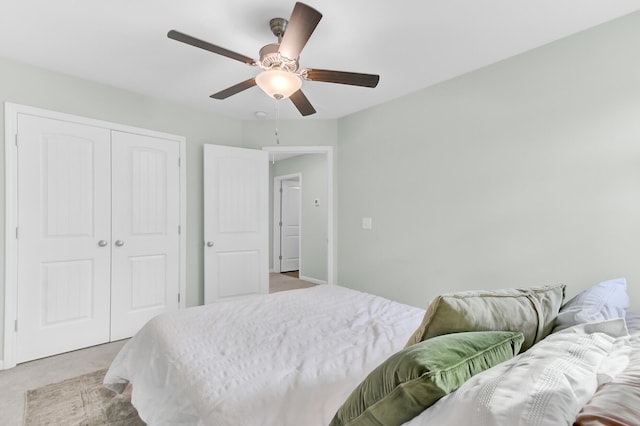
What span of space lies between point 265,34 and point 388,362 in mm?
2156

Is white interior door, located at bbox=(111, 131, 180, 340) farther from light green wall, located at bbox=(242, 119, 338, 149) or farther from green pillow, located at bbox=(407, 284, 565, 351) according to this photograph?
green pillow, located at bbox=(407, 284, 565, 351)

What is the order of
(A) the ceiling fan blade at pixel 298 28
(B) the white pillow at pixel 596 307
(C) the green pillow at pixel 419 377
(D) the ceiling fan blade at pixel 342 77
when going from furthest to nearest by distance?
1. (D) the ceiling fan blade at pixel 342 77
2. (A) the ceiling fan blade at pixel 298 28
3. (B) the white pillow at pixel 596 307
4. (C) the green pillow at pixel 419 377

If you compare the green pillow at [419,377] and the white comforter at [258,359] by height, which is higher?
the green pillow at [419,377]

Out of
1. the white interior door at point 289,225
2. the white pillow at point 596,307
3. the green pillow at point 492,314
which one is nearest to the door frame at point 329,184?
the white interior door at point 289,225

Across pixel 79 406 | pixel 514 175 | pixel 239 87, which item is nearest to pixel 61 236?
pixel 79 406

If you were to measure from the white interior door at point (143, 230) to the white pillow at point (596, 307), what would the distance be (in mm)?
3373

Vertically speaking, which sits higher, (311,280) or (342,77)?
(342,77)

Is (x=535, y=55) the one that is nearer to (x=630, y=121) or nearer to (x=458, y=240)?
(x=630, y=121)

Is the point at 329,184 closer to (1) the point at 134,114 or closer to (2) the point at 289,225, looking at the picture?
(1) the point at 134,114

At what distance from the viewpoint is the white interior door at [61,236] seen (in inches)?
104

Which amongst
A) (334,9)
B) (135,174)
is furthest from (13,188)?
(334,9)

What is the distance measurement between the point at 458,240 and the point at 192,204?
2.83 meters

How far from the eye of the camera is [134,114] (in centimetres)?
326

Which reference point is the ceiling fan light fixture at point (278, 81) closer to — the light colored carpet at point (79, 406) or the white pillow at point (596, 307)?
the white pillow at point (596, 307)
